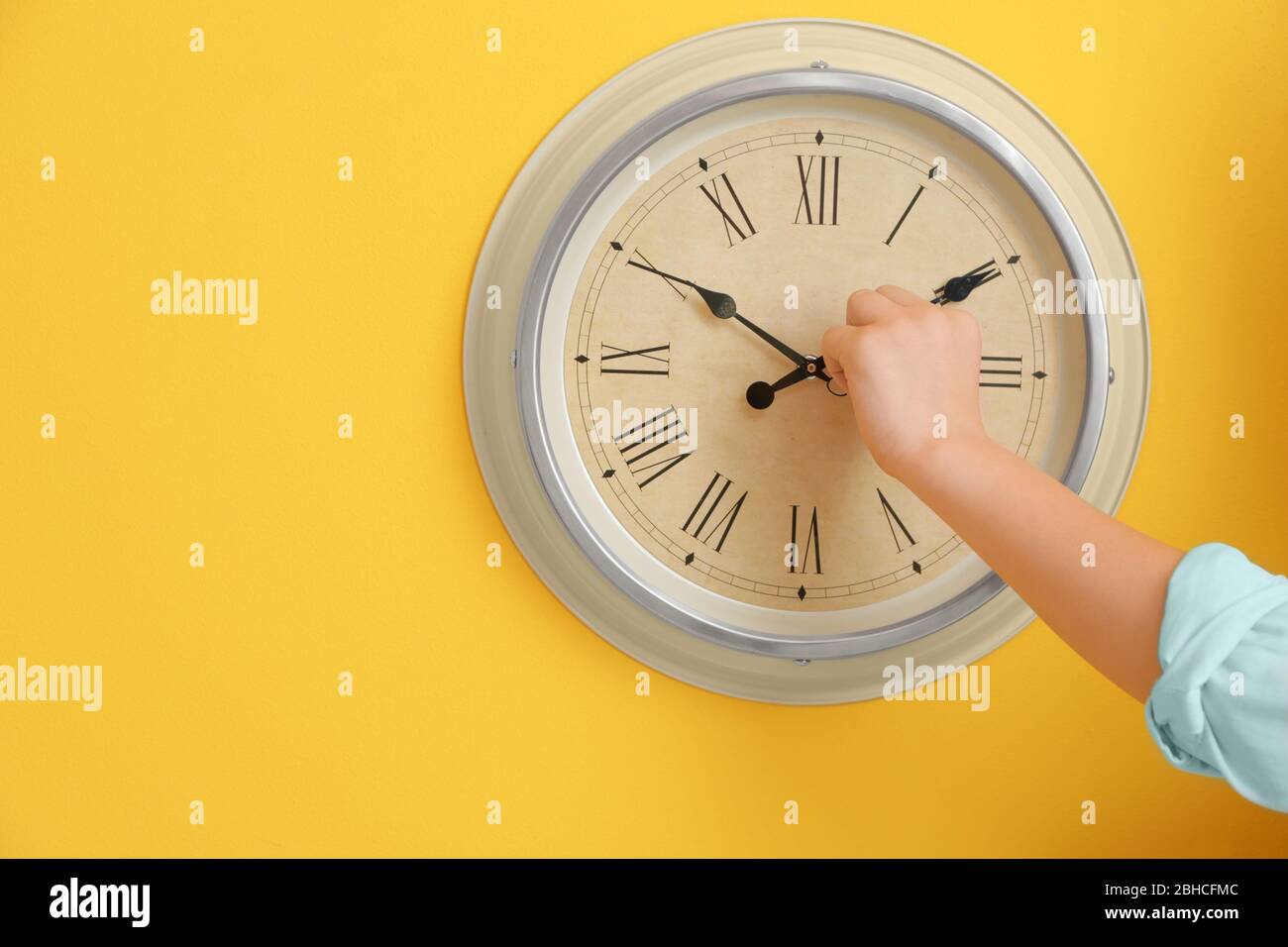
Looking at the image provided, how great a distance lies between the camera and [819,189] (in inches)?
34.1

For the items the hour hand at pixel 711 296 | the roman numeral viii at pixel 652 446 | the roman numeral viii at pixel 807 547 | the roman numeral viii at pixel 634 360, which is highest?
the hour hand at pixel 711 296

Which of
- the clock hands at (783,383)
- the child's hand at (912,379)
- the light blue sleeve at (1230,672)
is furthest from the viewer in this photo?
the clock hands at (783,383)

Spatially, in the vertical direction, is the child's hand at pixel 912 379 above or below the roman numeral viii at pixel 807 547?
above

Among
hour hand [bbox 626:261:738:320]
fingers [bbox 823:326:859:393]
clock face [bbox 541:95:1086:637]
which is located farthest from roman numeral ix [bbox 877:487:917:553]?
hour hand [bbox 626:261:738:320]

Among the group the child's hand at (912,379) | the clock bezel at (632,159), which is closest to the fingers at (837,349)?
the child's hand at (912,379)

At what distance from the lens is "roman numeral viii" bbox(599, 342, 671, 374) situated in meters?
0.87

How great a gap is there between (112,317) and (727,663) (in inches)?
26.6

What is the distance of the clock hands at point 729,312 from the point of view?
0.86 meters

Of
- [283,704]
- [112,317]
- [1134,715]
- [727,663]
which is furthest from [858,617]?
[112,317]

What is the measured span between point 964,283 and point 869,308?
0.13m

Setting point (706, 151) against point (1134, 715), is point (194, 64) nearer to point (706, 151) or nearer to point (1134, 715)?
point (706, 151)

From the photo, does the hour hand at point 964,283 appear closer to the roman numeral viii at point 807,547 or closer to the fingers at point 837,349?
the fingers at point 837,349

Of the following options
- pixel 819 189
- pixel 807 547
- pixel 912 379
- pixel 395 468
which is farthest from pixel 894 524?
pixel 395 468

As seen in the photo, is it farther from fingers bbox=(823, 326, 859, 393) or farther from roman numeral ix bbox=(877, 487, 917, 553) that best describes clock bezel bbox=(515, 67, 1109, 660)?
fingers bbox=(823, 326, 859, 393)
